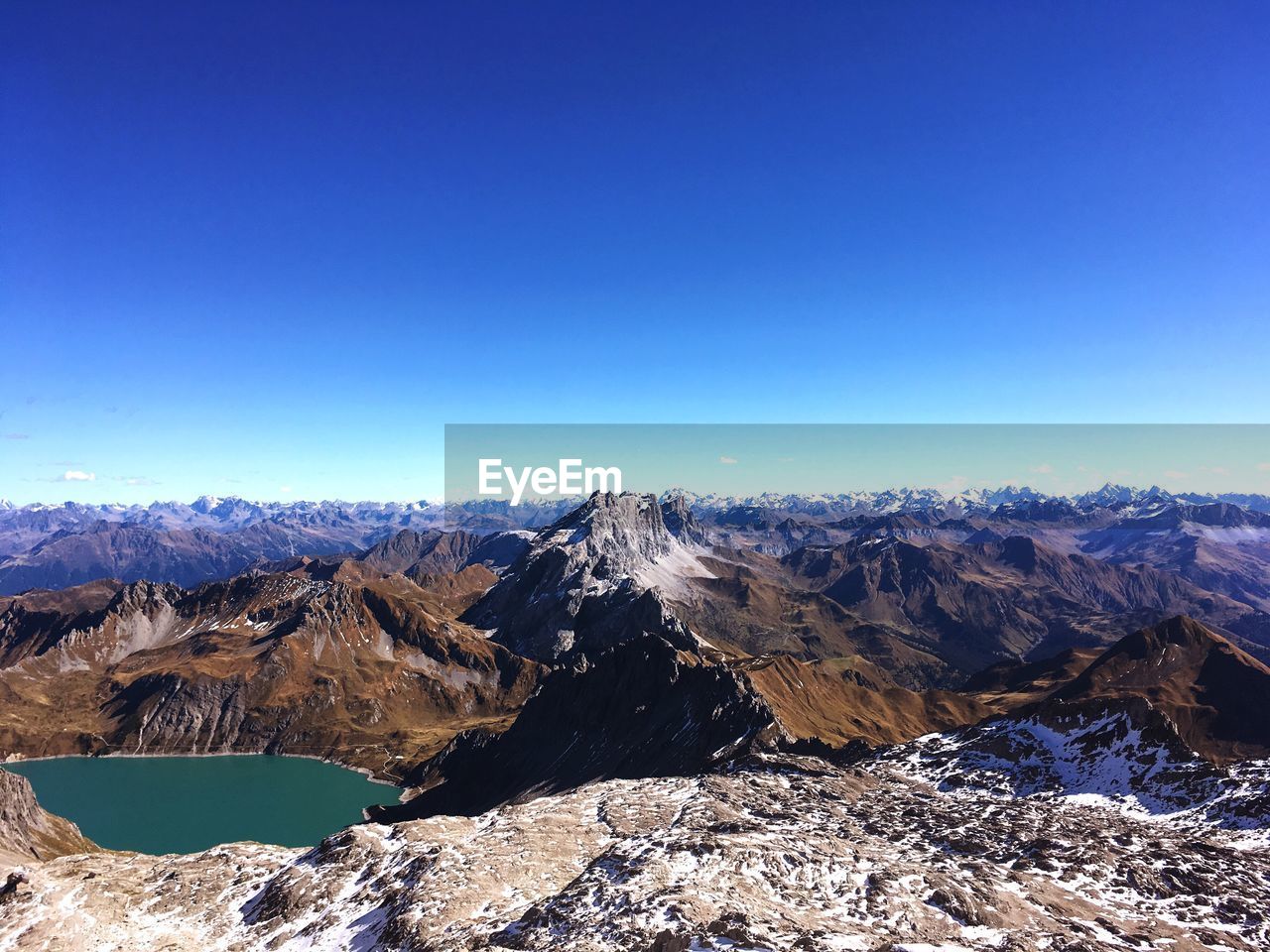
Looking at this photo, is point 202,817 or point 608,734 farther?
point 202,817

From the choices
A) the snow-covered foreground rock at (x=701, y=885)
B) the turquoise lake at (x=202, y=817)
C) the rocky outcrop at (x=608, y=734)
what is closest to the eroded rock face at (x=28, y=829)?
the turquoise lake at (x=202, y=817)

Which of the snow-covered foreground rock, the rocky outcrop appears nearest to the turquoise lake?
the rocky outcrop

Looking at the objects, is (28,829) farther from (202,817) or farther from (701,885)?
(701,885)

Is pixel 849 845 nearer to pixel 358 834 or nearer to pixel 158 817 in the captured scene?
pixel 358 834

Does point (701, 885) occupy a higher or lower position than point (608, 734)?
higher

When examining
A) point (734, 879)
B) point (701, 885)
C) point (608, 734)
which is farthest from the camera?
point (608, 734)

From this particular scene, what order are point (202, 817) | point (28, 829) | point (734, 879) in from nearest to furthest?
point (734, 879)
point (28, 829)
point (202, 817)

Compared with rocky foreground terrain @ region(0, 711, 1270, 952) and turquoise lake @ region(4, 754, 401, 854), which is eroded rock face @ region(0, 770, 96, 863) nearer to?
turquoise lake @ region(4, 754, 401, 854)

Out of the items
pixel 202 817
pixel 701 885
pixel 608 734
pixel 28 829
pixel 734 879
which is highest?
pixel 701 885

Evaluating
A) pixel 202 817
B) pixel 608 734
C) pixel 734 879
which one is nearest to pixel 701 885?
pixel 734 879
